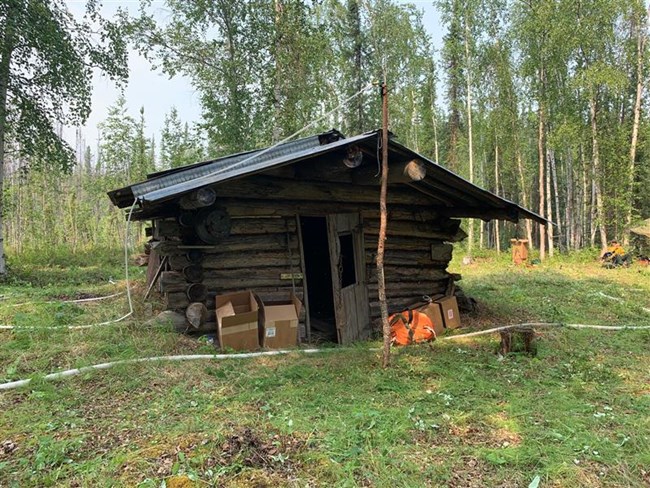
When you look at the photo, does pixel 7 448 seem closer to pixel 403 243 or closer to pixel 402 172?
pixel 402 172

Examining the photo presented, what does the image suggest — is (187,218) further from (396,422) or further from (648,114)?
(648,114)

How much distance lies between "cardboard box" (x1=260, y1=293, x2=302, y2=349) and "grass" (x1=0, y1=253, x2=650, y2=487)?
0.68 metres

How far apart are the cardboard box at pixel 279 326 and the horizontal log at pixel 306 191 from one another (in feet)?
5.67

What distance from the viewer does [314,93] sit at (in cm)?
1603

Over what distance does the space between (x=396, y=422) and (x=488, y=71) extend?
2251 centimetres

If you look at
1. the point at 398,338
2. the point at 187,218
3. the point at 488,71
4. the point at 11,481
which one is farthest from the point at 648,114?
the point at 11,481

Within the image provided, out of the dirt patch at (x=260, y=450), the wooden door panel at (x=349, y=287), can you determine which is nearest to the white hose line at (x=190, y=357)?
the wooden door panel at (x=349, y=287)

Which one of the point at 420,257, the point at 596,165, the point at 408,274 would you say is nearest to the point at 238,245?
the point at 408,274

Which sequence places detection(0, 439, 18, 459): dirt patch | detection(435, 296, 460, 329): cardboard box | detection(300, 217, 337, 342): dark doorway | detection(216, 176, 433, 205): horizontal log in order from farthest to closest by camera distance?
1. detection(300, 217, 337, 342): dark doorway
2. detection(435, 296, 460, 329): cardboard box
3. detection(216, 176, 433, 205): horizontal log
4. detection(0, 439, 18, 459): dirt patch

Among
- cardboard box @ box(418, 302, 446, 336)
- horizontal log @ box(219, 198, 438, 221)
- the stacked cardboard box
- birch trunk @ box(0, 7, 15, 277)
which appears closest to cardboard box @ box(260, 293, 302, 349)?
the stacked cardboard box

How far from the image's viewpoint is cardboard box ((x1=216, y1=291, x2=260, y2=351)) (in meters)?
5.76

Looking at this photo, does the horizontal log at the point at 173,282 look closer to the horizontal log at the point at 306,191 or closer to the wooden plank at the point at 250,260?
the wooden plank at the point at 250,260

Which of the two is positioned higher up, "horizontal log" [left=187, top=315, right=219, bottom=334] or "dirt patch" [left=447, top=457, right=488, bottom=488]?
"horizontal log" [left=187, top=315, right=219, bottom=334]

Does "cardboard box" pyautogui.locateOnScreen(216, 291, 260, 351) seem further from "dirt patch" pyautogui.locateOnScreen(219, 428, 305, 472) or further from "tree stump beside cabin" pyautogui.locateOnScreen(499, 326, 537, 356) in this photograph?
"tree stump beside cabin" pyautogui.locateOnScreen(499, 326, 537, 356)
